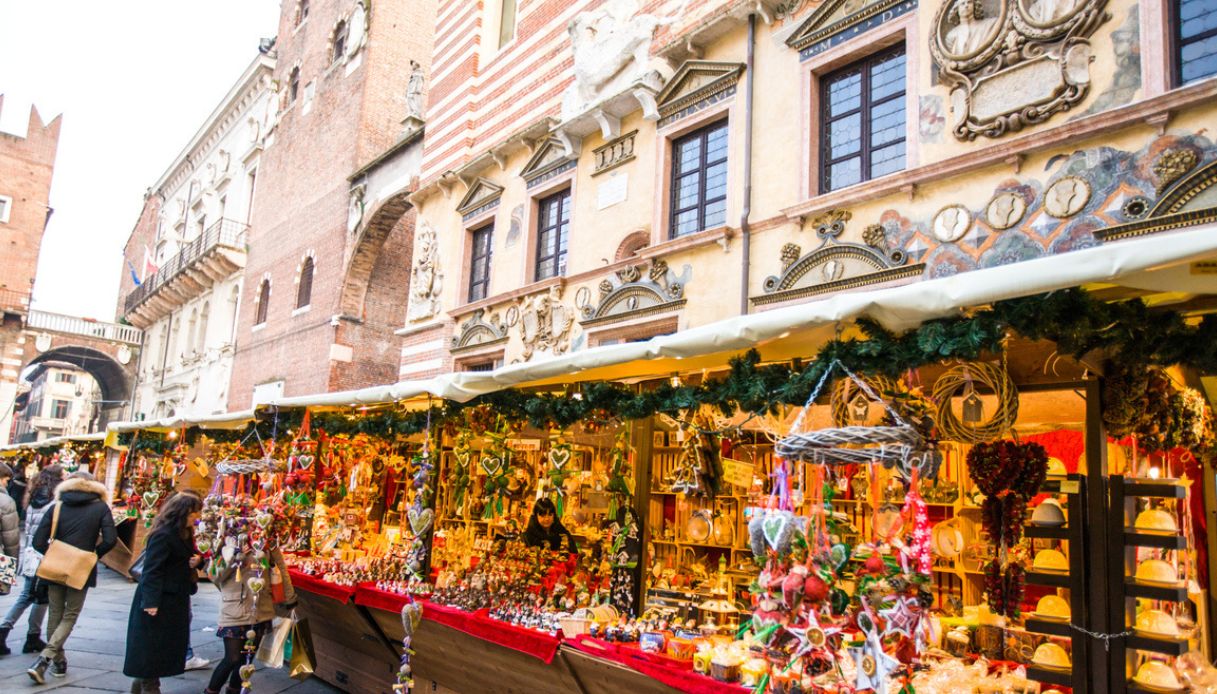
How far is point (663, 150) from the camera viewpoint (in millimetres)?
10086

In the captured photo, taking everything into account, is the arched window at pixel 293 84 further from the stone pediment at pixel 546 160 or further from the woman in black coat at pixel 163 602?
the woman in black coat at pixel 163 602

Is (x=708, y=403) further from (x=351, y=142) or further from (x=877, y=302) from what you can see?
(x=351, y=142)

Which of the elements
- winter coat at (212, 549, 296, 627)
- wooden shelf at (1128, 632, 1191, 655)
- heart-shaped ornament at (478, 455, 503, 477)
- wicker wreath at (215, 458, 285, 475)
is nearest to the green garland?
wooden shelf at (1128, 632, 1191, 655)

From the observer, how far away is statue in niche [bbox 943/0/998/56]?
6.88 metres

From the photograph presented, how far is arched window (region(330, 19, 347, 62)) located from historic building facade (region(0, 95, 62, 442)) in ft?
68.7

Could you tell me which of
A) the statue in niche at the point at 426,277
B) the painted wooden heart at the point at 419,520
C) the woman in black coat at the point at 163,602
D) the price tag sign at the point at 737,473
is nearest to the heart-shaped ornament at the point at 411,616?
the painted wooden heart at the point at 419,520

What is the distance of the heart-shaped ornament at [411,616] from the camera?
20.7ft

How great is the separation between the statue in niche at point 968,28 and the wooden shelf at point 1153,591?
15.7ft

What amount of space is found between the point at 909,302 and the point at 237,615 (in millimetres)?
5725

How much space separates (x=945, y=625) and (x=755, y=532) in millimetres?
3003

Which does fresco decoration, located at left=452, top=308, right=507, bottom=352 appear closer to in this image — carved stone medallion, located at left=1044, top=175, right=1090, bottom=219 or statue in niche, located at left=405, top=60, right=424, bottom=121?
statue in niche, located at left=405, top=60, right=424, bottom=121

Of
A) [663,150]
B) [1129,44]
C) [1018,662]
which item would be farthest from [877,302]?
[663,150]

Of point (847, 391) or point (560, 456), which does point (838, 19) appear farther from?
point (847, 391)

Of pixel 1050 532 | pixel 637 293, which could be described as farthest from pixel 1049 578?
pixel 637 293
